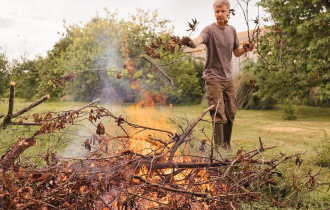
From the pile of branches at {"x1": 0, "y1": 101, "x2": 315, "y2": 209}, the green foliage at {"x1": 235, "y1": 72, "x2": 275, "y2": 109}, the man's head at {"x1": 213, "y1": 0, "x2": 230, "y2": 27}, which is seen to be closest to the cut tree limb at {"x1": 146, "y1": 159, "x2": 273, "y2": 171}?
the pile of branches at {"x1": 0, "y1": 101, "x2": 315, "y2": 209}

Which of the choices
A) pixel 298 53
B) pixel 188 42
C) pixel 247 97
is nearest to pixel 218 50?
pixel 188 42

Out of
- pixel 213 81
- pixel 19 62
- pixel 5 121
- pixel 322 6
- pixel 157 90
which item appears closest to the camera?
pixel 213 81

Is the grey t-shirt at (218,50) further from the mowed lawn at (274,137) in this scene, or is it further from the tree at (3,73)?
the tree at (3,73)

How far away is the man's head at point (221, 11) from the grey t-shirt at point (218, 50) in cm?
9

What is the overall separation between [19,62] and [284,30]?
12048 mm

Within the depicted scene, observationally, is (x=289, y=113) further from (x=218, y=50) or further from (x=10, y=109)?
(x=10, y=109)

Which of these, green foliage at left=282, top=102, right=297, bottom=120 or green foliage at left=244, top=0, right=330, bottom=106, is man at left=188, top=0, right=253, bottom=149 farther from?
green foliage at left=282, top=102, right=297, bottom=120

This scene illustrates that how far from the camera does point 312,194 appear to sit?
11.3ft

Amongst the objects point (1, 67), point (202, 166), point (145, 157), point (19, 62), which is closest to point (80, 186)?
point (145, 157)

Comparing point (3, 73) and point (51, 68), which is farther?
point (51, 68)

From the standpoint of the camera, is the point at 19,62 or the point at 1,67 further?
the point at 19,62

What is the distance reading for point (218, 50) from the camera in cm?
538

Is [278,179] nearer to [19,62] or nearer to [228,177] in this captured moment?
[228,177]

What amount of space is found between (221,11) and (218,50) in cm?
53
